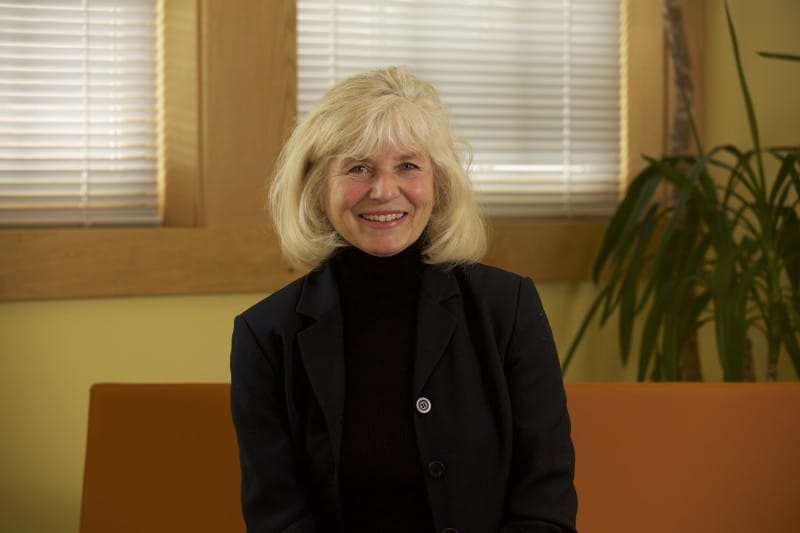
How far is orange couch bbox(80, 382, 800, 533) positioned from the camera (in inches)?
74.8

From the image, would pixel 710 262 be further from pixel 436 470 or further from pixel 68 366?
pixel 68 366

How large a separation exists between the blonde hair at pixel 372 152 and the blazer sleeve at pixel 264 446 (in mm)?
182

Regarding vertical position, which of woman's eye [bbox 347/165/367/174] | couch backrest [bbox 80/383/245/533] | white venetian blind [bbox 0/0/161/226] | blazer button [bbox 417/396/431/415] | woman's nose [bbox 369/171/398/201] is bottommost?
couch backrest [bbox 80/383/245/533]

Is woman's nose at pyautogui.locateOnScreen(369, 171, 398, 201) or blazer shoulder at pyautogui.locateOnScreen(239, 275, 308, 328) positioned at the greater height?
woman's nose at pyautogui.locateOnScreen(369, 171, 398, 201)

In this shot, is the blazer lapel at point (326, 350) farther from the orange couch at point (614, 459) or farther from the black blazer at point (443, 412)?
the orange couch at point (614, 459)

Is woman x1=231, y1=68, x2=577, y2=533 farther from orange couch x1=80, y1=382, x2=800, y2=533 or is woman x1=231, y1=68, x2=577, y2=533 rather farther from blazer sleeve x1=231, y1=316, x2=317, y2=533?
orange couch x1=80, y1=382, x2=800, y2=533

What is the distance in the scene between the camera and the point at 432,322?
168cm

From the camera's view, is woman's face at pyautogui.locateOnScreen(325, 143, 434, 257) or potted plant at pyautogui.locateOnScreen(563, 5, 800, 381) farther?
potted plant at pyautogui.locateOnScreen(563, 5, 800, 381)

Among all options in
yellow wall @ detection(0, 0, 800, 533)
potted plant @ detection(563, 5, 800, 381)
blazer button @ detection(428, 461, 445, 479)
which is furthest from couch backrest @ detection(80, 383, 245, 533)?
potted plant @ detection(563, 5, 800, 381)

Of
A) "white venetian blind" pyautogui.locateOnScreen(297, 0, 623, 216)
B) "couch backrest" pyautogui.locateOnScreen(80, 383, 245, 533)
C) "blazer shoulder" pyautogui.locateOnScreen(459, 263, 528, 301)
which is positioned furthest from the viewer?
"white venetian blind" pyautogui.locateOnScreen(297, 0, 623, 216)

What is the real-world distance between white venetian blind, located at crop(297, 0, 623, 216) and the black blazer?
4.46 feet

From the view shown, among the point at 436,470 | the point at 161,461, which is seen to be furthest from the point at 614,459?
the point at 161,461

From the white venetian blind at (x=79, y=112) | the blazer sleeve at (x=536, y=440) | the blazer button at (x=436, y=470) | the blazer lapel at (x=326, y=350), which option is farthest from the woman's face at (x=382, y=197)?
the white venetian blind at (x=79, y=112)

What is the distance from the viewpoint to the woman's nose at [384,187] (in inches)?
→ 64.4
